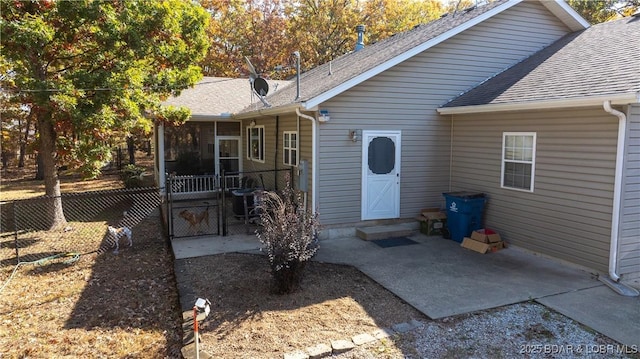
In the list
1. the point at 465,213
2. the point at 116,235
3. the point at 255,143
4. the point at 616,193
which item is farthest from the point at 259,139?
the point at 616,193

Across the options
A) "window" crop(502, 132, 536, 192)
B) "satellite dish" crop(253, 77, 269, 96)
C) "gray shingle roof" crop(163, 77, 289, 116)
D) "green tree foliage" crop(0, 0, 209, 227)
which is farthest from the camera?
"gray shingle roof" crop(163, 77, 289, 116)

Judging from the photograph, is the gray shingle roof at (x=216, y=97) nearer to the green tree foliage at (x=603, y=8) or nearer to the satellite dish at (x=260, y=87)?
the satellite dish at (x=260, y=87)

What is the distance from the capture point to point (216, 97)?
48.6ft

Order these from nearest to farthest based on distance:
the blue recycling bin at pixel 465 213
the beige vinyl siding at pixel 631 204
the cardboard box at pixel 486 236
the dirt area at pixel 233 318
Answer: the dirt area at pixel 233 318, the beige vinyl siding at pixel 631 204, the cardboard box at pixel 486 236, the blue recycling bin at pixel 465 213

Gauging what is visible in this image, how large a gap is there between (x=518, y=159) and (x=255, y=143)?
25.6 ft

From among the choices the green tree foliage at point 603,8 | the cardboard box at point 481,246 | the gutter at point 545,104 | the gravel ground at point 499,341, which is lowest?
the gravel ground at point 499,341

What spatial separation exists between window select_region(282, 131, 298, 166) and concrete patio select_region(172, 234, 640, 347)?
2.25 metres

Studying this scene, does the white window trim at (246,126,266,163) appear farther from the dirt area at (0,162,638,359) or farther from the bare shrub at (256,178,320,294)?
the bare shrub at (256,178,320,294)

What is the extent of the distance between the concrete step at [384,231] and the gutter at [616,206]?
3.47 meters

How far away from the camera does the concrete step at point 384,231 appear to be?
8.25 m

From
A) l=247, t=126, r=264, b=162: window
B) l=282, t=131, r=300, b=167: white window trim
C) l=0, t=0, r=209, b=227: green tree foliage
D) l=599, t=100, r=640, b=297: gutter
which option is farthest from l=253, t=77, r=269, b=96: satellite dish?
l=599, t=100, r=640, b=297: gutter

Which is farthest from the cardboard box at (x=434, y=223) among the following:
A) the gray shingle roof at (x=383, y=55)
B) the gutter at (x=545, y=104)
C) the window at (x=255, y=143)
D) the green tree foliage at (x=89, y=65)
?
the green tree foliage at (x=89, y=65)

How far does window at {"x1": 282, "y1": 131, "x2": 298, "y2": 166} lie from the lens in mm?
9594

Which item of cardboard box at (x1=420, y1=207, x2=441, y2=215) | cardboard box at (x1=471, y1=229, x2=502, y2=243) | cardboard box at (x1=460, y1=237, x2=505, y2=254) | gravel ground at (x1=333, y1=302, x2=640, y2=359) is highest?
cardboard box at (x1=420, y1=207, x2=441, y2=215)
